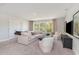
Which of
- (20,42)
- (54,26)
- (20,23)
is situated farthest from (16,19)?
(54,26)

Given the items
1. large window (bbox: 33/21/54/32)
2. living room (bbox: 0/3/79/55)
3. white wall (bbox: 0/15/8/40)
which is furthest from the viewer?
large window (bbox: 33/21/54/32)

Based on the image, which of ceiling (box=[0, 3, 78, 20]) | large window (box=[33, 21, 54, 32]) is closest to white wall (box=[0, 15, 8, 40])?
ceiling (box=[0, 3, 78, 20])

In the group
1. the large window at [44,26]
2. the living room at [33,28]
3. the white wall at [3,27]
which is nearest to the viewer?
the living room at [33,28]

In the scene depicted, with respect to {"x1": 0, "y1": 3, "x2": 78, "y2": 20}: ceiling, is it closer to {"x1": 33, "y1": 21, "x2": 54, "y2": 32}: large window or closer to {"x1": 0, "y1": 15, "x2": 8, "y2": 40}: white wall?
{"x1": 0, "y1": 15, "x2": 8, "y2": 40}: white wall

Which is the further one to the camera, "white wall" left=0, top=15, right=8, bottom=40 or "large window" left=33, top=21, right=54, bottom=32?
"large window" left=33, top=21, right=54, bottom=32

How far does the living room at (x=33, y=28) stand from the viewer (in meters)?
3.59

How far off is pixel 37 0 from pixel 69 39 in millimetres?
2839

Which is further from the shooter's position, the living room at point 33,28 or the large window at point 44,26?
the large window at point 44,26

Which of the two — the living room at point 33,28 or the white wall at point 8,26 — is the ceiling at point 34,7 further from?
the white wall at point 8,26

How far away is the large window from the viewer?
9695mm

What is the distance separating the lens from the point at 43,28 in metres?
10.1

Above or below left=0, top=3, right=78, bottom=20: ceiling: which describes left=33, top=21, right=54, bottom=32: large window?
below

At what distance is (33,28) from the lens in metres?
10.5

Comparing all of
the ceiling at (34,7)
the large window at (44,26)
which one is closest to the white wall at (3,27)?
the ceiling at (34,7)
